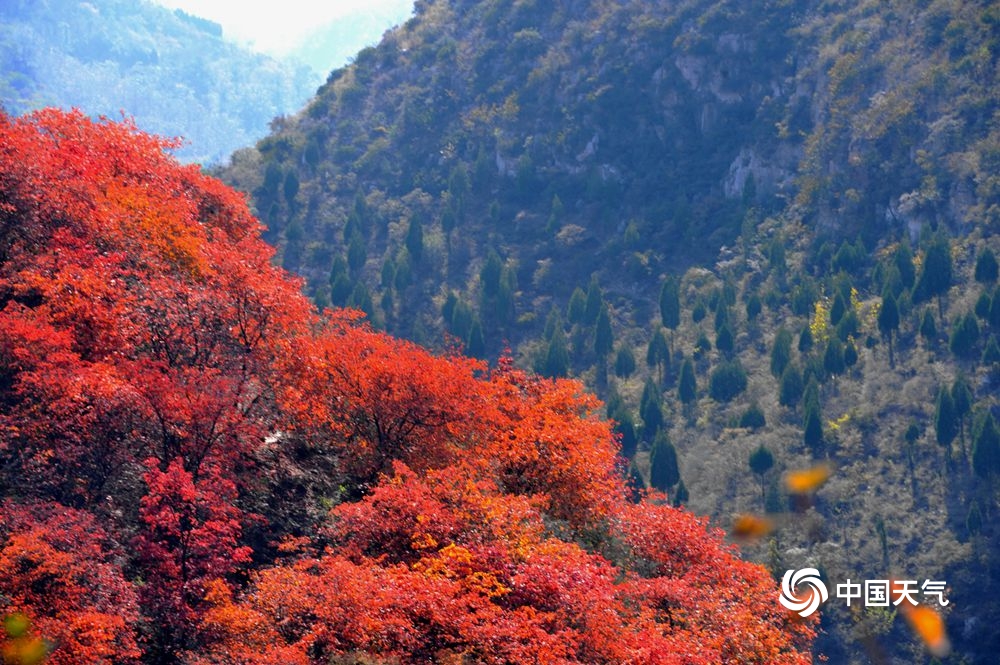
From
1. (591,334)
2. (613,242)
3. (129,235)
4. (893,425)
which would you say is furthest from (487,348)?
(129,235)

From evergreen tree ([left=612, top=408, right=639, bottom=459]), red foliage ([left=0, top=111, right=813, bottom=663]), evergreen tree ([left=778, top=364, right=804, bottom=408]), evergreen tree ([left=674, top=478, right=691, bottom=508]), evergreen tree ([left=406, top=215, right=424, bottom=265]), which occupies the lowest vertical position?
red foliage ([left=0, top=111, right=813, bottom=663])

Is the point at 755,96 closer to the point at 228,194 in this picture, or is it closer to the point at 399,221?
the point at 399,221

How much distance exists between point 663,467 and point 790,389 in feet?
56.2

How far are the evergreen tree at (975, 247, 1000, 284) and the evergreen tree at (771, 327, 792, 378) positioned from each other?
2051 centimetres

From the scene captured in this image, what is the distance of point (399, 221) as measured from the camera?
558ft

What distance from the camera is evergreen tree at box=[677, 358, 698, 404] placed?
130125 mm

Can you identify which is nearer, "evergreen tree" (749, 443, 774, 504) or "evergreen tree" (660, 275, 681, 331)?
"evergreen tree" (749, 443, 774, 504)

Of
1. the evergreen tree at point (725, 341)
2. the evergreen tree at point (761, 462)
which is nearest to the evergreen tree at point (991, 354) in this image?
the evergreen tree at point (761, 462)

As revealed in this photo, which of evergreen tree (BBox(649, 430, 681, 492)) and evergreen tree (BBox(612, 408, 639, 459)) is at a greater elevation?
evergreen tree (BBox(612, 408, 639, 459))

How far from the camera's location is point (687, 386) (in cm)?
13038

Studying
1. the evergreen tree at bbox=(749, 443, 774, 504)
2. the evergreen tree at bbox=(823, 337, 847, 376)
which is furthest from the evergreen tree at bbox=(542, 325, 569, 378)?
the evergreen tree at bbox=(823, 337, 847, 376)

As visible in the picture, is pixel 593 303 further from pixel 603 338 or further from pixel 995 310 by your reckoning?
pixel 995 310

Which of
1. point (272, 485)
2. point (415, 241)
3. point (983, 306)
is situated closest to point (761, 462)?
point (983, 306)

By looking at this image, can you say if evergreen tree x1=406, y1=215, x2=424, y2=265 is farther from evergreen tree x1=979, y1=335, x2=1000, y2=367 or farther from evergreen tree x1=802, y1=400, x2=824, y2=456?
evergreen tree x1=979, y1=335, x2=1000, y2=367
